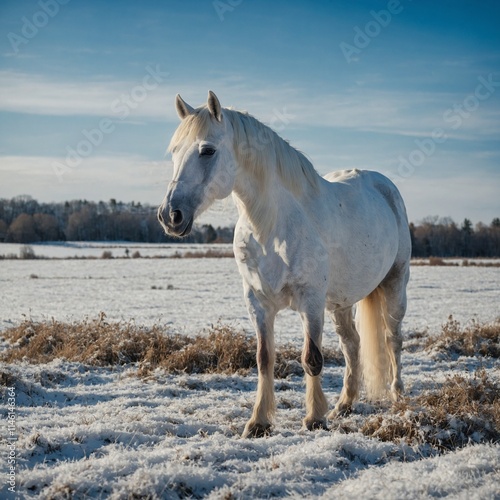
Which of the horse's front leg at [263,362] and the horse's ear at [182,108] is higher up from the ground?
the horse's ear at [182,108]

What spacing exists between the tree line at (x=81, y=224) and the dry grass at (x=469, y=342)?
207ft

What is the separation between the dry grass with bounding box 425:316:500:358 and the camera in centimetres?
789

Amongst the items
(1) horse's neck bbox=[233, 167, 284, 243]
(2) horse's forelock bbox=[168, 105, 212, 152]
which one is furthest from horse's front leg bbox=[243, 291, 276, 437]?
(2) horse's forelock bbox=[168, 105, 212, 152]

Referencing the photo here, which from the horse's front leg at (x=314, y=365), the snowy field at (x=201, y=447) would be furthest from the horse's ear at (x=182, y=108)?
the snowy field at (x=201, y=447)

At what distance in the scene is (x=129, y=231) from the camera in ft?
279

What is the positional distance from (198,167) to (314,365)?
1933 millimetres

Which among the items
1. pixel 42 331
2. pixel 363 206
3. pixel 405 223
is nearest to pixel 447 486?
pixel 363 206

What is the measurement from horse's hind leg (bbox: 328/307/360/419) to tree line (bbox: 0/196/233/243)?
214 ft

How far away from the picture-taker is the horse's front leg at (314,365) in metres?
4.29

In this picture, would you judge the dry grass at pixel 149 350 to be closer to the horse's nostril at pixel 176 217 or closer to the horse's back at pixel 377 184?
the horse's back at pixel 377 184

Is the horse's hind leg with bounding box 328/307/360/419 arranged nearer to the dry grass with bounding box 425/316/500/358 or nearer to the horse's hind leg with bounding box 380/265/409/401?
the horse's hind leg with bounding box 380/265/409/401

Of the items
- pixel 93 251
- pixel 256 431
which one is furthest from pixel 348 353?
pixel 93 251

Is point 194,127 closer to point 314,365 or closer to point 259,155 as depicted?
point 259,155
